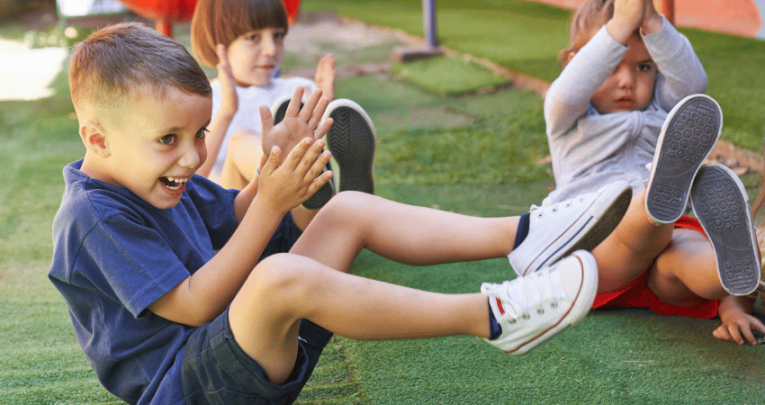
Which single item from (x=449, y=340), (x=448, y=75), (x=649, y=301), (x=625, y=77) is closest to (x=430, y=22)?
(x=448, y=75)

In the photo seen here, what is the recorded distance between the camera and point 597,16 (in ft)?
6.18

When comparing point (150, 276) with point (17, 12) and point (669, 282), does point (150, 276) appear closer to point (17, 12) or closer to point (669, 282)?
point (669, 282)

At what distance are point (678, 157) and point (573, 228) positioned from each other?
0.28m

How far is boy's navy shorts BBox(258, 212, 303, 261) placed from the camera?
1.46m

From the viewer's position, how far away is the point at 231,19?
7.32ft

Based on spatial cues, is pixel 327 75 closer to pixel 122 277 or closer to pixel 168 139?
pixel 168 139

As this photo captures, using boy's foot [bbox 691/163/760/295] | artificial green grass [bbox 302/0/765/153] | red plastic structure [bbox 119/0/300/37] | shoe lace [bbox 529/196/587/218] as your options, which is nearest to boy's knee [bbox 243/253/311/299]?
shoe lace [bbox 529/196/587/218]

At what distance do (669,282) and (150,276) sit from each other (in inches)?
47.0

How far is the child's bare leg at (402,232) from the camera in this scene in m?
1.31

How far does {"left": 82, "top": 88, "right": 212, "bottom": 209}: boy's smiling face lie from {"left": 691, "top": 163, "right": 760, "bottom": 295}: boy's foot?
105 centimetres

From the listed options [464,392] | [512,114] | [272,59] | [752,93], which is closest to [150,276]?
[464,392]

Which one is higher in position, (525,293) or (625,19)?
(625,19)

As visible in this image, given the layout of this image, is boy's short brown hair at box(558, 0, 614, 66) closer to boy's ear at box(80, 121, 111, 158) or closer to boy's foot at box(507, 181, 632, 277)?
boy's foot at box(507, 181, 632, 277)

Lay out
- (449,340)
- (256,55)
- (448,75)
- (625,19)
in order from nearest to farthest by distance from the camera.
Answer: (449,340), (625,19), (256,55), (448,75)
